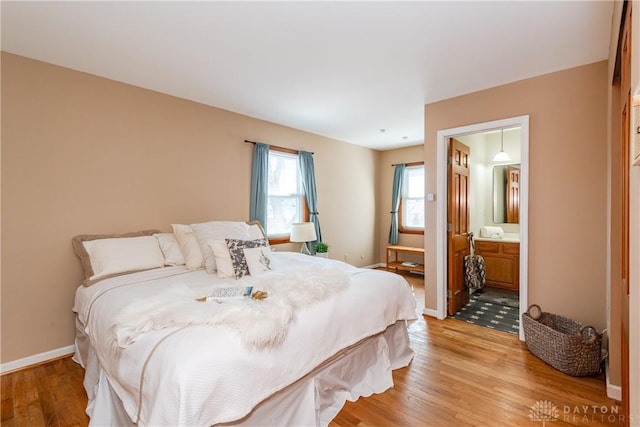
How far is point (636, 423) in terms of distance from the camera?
1.00 m

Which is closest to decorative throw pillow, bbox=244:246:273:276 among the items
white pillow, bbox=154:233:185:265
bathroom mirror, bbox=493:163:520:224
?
white pillow, bbox=154:233:185:265

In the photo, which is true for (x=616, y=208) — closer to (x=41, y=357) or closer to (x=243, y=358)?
(x=243, y=358)

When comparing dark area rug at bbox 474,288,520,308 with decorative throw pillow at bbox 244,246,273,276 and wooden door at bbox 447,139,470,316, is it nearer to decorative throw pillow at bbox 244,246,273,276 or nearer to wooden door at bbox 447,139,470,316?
wooden door at bbox 447,139,470,316

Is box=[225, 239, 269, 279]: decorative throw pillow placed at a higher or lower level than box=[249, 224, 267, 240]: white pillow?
lower

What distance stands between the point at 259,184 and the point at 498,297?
378 cm

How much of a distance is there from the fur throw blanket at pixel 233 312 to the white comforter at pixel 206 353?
3 centimetres

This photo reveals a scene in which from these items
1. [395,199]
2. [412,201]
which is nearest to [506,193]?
[412,201]

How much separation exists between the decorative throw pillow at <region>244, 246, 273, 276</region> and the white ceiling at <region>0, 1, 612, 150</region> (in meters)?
1.67

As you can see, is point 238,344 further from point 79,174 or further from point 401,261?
point 401,261

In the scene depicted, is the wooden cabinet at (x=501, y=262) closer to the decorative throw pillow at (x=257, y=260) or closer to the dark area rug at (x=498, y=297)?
the dark area rug at (x=498, y=297)

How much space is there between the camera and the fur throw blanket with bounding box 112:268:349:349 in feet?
4.72

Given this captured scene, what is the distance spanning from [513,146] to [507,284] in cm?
225

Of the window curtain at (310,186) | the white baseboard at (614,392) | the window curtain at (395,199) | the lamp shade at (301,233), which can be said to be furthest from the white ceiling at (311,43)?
the window curtain at (395,199)

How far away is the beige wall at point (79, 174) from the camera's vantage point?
242 cm
